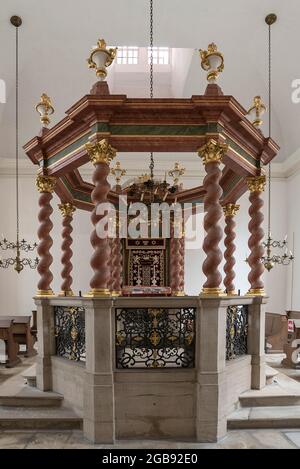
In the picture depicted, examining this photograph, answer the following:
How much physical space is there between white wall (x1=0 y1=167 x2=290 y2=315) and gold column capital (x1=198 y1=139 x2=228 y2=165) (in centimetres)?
721

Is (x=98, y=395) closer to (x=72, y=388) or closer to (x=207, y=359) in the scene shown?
(x=72, y=388)

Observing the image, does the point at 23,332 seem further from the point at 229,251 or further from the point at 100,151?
the point at 100,151

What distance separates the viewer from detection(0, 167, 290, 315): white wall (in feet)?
41.5

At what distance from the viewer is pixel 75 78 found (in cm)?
1145

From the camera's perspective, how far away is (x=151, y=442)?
4.94 meters

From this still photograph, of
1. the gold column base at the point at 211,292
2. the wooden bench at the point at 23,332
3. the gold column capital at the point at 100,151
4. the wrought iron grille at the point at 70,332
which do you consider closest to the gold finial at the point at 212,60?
the gold column capital at the point at 100,151

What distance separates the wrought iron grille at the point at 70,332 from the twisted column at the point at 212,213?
1825 mm

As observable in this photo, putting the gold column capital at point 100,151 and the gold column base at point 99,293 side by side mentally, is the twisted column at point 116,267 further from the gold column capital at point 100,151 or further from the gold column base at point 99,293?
the gold column capital at point 100,151

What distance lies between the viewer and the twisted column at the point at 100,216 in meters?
5.14

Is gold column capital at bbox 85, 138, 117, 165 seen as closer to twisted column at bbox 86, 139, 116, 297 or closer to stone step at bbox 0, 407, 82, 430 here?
twisted column at bbox 86, 139, 116, 297

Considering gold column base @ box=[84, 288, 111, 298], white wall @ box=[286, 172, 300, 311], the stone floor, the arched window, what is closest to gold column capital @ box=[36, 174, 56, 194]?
gold column base @ box=[84, 288, 111, 298]

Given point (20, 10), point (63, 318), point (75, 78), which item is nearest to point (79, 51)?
point (75, 78)
